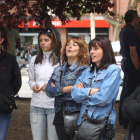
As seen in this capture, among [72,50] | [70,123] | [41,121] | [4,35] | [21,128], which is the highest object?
[4,35]

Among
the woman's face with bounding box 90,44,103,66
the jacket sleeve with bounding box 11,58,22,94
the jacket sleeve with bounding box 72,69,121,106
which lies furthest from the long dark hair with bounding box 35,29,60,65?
the jacket sleeve with bounding box 72,69,121,106

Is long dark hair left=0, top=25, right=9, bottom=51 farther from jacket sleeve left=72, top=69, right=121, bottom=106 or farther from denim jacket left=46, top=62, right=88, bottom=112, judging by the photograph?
jacket sleeve left=72, top=69, right=121, bottom=106

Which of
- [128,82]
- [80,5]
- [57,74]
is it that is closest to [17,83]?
[57,74]

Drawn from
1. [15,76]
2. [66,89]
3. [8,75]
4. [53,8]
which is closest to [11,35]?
[53,8]

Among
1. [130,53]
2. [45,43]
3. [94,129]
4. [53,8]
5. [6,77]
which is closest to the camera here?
[94,129]

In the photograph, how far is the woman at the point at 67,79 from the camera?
3.18 m

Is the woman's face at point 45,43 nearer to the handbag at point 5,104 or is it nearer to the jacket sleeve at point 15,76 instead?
the jacket sleeve at point 15,76

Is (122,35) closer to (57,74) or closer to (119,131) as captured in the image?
(119,131)

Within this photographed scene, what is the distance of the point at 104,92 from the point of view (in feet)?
8.86

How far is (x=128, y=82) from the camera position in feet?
18.2

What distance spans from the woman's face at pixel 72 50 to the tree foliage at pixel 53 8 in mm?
3497

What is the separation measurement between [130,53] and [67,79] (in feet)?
8.04

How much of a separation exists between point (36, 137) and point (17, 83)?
73 cm

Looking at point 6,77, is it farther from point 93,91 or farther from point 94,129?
point 94,129
